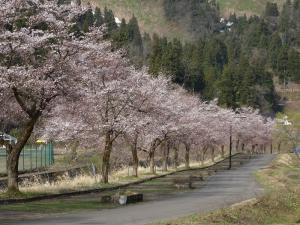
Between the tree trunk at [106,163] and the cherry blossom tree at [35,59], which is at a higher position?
the cherry blossom tree at [35,59]

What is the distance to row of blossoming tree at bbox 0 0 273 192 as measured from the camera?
79.0 feet

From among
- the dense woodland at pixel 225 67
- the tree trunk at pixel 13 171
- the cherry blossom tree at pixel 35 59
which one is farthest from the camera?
the dense woodland at pixel 225 67

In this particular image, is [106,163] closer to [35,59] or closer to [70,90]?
[70,90]

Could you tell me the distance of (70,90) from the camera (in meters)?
25.3

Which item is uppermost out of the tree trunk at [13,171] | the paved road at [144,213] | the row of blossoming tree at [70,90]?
the row of blossoming tree at [70,90]

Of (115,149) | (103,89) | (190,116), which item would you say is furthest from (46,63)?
(190,116)

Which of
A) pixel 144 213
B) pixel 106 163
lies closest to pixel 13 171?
pixel 144 213

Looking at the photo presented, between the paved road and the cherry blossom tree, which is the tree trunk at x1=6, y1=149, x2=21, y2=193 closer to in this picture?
the cherry blossom tree

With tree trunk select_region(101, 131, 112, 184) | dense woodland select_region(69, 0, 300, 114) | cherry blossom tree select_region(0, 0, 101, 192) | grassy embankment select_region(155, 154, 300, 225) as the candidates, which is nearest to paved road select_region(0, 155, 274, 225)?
grassy embankment select_region(155, 154, 300, 225)

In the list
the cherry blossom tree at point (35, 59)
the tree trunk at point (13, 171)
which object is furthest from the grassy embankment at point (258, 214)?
the cherry blossom tree at point (35, 59)

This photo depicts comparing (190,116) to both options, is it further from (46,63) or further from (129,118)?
(46,63)

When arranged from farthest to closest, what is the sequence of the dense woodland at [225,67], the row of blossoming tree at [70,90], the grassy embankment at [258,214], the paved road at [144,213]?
1. the dense woodland at [225,67]
2. the row of blossoming tree at [70,90]
3. the paved road at [144,213]
4. the grassy embankment at [258,214]

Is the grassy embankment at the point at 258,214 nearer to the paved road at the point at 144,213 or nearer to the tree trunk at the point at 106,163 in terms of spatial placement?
the paved road at the point at 144,213

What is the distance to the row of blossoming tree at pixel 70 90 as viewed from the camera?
2408 cm
